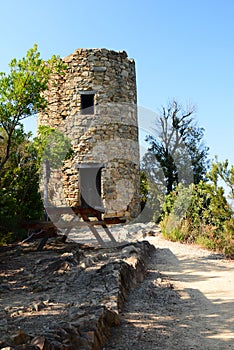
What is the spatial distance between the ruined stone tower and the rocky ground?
683 centimetres

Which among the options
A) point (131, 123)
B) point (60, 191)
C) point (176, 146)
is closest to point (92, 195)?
point (60, 191)

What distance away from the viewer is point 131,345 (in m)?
2.86

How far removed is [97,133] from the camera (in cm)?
1330

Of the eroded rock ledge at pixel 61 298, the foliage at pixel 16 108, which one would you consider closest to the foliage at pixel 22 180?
the foliage at pixel 16 108

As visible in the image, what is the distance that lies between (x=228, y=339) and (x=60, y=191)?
36.0 ft

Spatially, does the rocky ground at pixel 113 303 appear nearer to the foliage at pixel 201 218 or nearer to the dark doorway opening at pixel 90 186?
the foliage at pixel 201 218

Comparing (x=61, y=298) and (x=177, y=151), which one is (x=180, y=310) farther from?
(x=177, y=151)

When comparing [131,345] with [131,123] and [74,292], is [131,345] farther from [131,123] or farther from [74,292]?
[131,123]

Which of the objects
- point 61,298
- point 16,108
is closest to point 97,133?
point 16,108

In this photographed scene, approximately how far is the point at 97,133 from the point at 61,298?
9.92 meters

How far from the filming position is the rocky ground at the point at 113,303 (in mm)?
2801

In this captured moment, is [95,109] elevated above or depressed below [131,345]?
above

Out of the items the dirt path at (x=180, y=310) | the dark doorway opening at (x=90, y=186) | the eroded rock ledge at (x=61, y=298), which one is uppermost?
the dark doorway opening at (x=90, y=186)

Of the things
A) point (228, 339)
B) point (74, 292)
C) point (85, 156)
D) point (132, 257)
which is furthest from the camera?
point (85, 156)
